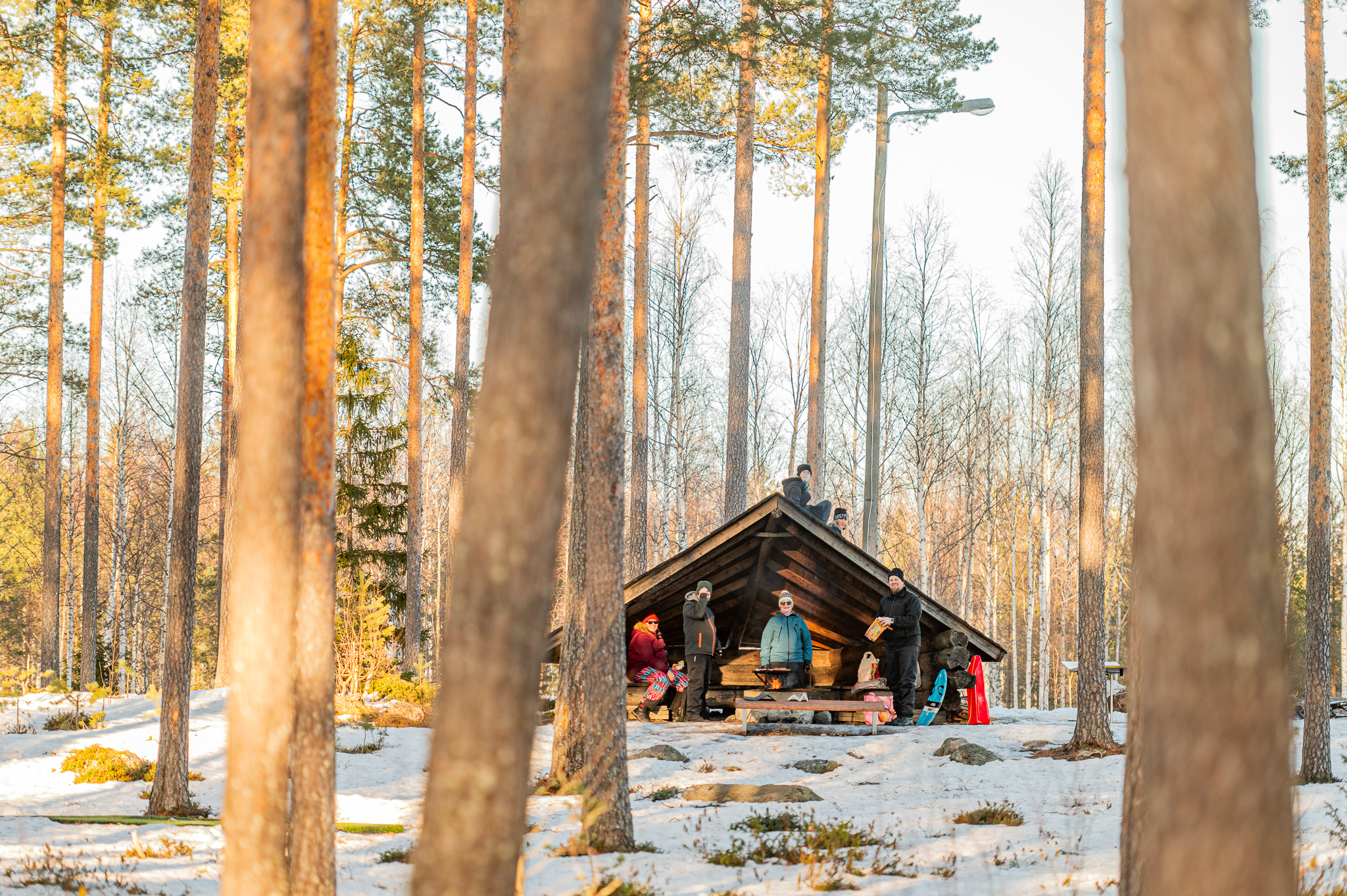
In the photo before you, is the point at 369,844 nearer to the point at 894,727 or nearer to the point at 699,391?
the point at 894,727

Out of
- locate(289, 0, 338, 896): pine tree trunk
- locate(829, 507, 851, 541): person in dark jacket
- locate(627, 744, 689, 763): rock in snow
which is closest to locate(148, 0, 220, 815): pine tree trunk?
locate(289, 0, 338, 896): pine tree trunk

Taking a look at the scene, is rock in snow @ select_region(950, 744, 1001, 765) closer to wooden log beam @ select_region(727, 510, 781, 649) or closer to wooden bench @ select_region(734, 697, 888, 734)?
wooden bench @ select_region(734, 697, 888, 734)

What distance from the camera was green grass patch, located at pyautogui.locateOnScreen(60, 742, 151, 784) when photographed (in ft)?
31.8

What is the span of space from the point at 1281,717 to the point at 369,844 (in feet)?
20.0

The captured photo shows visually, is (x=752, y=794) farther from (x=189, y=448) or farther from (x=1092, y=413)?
(x=1092, y=413)

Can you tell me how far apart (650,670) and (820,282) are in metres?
8.72

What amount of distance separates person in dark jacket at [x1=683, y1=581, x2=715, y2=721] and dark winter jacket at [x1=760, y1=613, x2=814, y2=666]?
0.77 m

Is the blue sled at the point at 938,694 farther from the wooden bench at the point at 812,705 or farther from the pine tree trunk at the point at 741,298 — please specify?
the pine tree trunk at the point at 741,298

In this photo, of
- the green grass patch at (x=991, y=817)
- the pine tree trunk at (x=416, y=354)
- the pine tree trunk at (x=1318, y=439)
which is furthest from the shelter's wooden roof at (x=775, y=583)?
the green grass patch at (x=991, y=817)

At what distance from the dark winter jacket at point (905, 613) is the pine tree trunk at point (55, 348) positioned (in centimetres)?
1478

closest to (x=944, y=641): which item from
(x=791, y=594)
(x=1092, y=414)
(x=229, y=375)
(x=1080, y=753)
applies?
(x=791, y=594)

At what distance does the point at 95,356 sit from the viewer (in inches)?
788

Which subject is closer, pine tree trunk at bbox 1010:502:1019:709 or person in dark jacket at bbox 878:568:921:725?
person in dark jacket at bbox 878:568:921:725

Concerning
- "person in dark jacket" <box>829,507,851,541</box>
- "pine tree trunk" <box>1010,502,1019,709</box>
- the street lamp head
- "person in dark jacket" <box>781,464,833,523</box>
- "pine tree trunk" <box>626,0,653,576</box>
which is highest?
the street lamp head
